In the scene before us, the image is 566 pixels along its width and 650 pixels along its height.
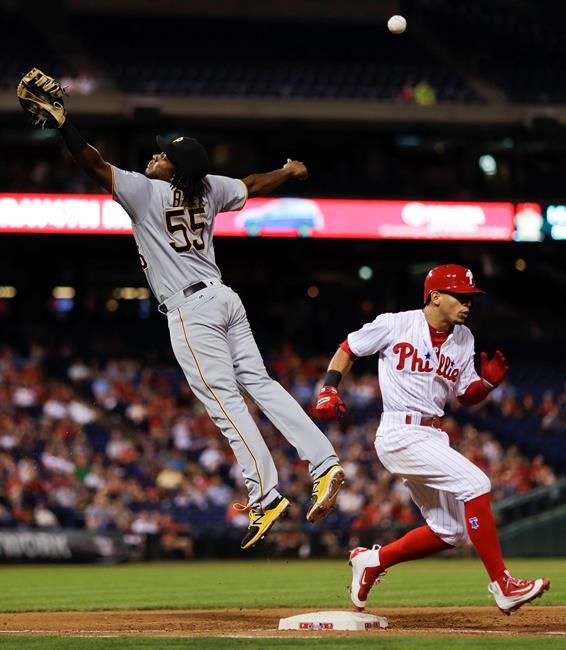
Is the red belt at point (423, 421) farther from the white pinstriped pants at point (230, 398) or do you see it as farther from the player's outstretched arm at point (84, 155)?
the player's outstretched arm at point (84, 155)

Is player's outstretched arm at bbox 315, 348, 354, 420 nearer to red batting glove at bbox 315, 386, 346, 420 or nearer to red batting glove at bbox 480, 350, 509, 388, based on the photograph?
red batting glove at bbox 315, 386, 346, 420

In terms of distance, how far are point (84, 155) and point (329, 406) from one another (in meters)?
1.83

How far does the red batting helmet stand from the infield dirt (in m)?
1.85

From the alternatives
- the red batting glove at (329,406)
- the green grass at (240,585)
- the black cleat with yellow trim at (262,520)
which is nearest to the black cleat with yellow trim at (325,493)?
the black cleat with yellow trim at (262,520)

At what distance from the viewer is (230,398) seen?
686 centimetres

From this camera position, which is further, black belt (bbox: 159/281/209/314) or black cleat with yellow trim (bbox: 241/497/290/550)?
black belt (bbox: 159/281/209/314)

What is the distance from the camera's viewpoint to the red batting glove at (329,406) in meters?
6.75

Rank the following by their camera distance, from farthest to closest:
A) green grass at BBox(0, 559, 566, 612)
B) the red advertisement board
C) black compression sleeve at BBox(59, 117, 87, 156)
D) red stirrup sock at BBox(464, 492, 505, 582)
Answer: the red advertisement board < green grass at BBox(0, 559, 566, 612) < red stirrup sock at BBox(464, 492, 505, 582) < black compression sleeve at BBox(59, 117, 87, 156)

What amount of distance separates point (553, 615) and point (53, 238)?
16.7 metres

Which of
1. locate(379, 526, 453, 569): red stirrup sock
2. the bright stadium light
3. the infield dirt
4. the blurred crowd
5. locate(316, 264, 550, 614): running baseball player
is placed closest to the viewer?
the infield dirt

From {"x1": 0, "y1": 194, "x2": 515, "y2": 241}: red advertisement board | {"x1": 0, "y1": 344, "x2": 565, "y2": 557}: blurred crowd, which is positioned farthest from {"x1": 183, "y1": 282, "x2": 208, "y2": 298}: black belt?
{"x1": 0, "y1": 194, "x2": 515, "y2": 241}: red advertisement board

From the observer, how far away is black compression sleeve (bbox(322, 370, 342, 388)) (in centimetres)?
705

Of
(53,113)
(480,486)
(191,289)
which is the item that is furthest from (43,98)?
(480,486)

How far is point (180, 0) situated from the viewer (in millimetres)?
26625
